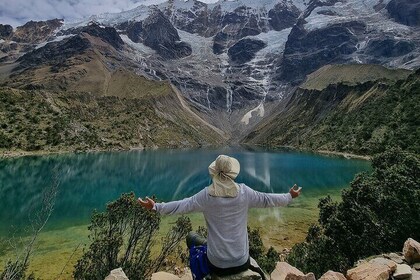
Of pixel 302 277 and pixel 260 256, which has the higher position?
pixel 302 277

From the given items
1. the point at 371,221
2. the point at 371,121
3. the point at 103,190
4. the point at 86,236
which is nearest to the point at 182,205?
the point at 371,221

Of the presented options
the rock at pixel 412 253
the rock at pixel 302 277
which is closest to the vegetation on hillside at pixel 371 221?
the rock at pixel 412 253

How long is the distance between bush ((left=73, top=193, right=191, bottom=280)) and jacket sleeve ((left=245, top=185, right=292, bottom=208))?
9909mm

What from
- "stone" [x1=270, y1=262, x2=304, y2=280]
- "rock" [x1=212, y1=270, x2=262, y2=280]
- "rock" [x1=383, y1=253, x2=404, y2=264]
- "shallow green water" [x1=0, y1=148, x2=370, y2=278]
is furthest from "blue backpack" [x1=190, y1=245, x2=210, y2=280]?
"shallow green water" [x1=0, y1=148, x2=370, y2=278]

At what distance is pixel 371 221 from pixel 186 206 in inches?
466

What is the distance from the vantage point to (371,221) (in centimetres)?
1658

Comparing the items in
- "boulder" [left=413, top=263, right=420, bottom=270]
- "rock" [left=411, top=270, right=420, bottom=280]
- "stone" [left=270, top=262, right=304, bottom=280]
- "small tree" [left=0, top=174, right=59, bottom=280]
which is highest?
"small tree" [left=0, top=174, right=59, bottom=280]

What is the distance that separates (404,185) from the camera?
15.9 metres

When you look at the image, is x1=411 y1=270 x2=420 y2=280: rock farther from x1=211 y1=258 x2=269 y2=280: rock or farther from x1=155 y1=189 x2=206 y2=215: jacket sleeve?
x1=155 y1=189 x2=206 y2=215: jacket sleeve

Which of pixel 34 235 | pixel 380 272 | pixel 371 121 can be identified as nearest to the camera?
pixel 380 272

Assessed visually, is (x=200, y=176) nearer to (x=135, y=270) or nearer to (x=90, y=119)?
(x=135, y=270)

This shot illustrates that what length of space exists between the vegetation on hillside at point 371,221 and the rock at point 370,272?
17.9 ft

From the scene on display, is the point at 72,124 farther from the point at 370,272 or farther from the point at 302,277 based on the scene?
the point at 370,272

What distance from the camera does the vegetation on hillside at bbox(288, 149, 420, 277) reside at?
1540 centimetres
